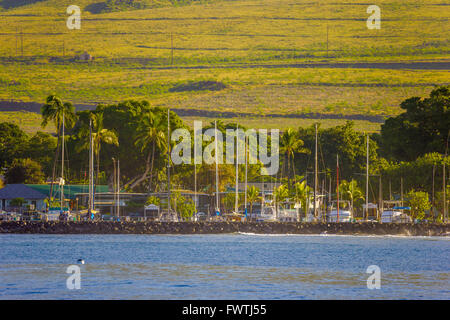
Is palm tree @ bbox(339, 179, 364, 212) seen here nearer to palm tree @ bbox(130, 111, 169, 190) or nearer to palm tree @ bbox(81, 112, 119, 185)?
palm tree @ bbox(130, 111, 169, 190)

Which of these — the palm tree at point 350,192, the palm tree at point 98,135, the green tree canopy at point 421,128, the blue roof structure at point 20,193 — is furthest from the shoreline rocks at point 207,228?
the green tree canopy at point 421,128

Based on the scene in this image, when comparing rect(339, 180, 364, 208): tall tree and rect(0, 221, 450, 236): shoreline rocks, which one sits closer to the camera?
rect(0, 221, 450, 236): shoreline rocks

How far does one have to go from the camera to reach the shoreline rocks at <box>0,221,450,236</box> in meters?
92.4

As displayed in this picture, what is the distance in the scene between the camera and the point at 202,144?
460 ft

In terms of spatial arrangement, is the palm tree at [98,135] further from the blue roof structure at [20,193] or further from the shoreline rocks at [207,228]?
the shoreline rocks at [207,228]

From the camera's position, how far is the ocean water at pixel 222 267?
140 feet

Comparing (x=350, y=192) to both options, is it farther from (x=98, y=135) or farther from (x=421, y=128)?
(x=98, y=135)

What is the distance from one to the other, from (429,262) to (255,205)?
70.2 meters

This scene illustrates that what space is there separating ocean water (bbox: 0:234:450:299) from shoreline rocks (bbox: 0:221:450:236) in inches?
38.1

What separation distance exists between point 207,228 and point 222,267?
36.4 meters

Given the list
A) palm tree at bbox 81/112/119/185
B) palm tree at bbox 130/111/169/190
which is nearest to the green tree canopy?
palm tree at bbox 130/111/169/190

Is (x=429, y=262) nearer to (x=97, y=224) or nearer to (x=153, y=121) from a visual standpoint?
(x=97, y=224)

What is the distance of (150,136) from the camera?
132875mm

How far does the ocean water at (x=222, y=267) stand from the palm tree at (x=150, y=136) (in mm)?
40848
